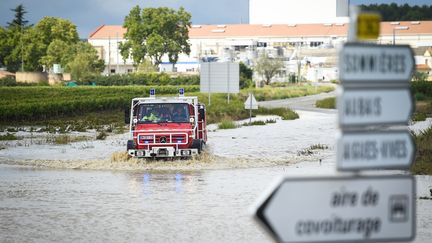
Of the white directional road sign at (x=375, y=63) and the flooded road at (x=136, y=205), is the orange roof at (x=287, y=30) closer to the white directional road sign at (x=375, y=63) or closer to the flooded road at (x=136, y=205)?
the flooded road at (x=136, y=205)

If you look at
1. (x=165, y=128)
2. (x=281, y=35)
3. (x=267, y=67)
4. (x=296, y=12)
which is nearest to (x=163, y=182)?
(x=165, y=128)

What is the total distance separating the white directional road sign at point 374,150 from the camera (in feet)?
19.5

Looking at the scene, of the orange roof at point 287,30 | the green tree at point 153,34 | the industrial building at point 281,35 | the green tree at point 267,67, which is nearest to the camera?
the green tree at point 267,67

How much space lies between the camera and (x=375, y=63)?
605cm

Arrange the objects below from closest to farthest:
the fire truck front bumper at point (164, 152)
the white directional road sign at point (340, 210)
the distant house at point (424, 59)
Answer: the white directional road sign at point (340, 210) < the fire truck front bumper at point (164, 152) < the distant house at point (424, 59)

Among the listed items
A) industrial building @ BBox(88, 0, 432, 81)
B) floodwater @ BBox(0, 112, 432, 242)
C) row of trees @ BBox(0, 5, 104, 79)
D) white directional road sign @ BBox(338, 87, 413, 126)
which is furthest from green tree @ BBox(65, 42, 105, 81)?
white directional road sign @ BBox(338, 87, 413, 126)

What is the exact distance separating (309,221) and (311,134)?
1645 inches

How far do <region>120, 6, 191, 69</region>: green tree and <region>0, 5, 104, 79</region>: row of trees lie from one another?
8.34 metres

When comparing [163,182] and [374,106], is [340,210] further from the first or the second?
[163,182]

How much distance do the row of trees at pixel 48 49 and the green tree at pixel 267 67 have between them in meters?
23.4

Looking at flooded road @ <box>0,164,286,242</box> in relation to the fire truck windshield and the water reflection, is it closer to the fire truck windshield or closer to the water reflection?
the water reflection

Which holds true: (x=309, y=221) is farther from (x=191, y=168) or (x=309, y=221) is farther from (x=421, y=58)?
(x=421, y=58)

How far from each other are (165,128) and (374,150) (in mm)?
21940

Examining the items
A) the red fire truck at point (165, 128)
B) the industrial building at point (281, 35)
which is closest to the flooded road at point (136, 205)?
the red fire truck at point (165, 128)
